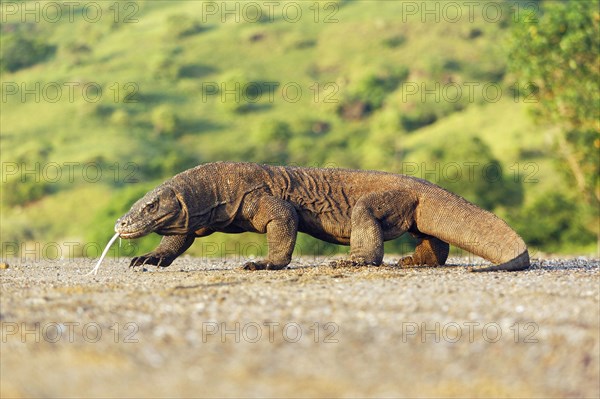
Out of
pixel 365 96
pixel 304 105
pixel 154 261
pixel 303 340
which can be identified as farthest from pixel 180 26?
pixel 303 340

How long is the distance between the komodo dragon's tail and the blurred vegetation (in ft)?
45.5

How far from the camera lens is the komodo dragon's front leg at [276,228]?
11.7 m

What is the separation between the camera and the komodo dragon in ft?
38.3

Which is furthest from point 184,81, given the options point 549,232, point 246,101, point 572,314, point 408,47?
point 572,314

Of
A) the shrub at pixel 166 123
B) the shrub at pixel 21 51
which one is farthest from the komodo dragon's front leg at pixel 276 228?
the shrub at pixel 21 51

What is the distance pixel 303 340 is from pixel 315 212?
18.2ft

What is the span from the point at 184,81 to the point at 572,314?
209ft

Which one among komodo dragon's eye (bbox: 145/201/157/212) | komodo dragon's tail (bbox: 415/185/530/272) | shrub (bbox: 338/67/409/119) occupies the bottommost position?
shrub (bbox: 338/67/409/119)

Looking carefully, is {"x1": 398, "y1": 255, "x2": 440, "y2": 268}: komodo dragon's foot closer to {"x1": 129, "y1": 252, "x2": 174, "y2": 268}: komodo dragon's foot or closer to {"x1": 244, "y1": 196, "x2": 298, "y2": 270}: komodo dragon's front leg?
{"x1": 244, "y1": 196, "x2": 298, "y2": 270}: komodo dragon's front leg

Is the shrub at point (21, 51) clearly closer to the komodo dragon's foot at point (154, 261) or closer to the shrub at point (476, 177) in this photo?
the shrub at point (476, 177)

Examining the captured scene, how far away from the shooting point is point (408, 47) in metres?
75.8

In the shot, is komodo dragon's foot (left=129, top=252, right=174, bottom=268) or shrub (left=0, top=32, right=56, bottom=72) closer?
komodo dragon's foot (left=129, top=252, right=174, bottom=268)

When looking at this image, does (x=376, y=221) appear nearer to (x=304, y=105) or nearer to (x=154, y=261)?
(x=154, y=261)

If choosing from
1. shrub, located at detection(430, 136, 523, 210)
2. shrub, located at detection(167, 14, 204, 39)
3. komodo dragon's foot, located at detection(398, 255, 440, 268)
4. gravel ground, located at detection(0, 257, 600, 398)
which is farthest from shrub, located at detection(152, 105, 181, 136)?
gravel ground, located at detection(0, 257, 600, 398)
